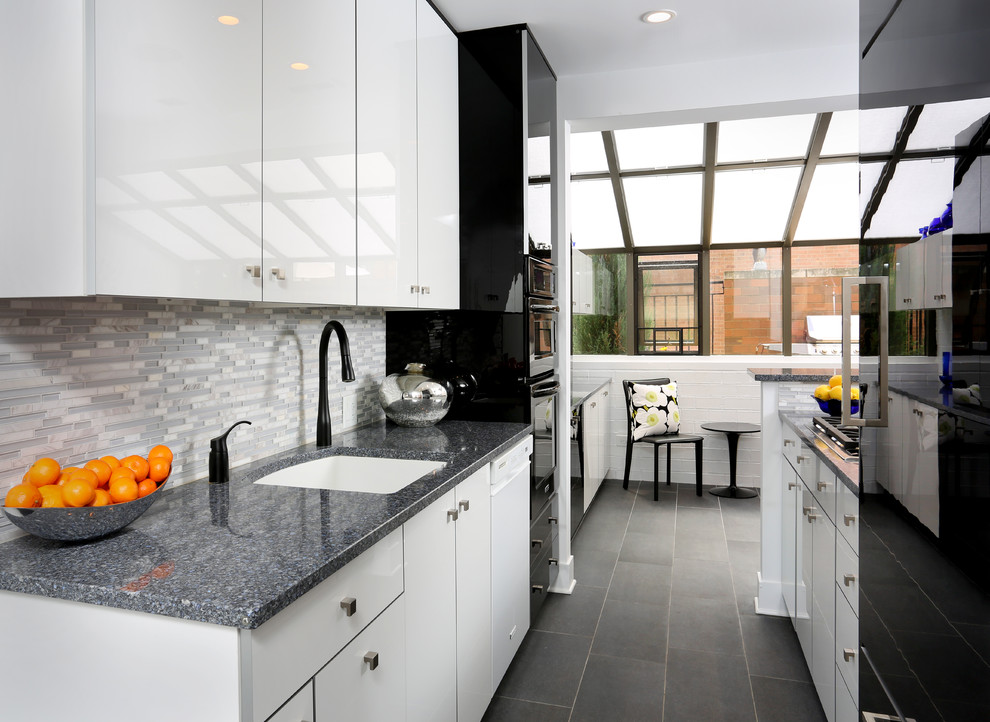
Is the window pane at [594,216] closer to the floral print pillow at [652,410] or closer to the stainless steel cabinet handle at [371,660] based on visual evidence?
the floral print pillow at [652,410]

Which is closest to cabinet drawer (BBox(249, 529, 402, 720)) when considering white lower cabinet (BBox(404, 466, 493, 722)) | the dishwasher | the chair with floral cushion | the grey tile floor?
white lower cabinet (BBox(404, 466, 493, 722))

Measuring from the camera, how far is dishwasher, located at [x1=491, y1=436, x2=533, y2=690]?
224 centimetres

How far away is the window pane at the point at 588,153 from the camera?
4.81 metres

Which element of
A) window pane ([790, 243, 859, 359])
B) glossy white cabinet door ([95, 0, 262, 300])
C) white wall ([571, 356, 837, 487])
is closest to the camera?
glossy white cabinet door ([95, 0, 262, 300])

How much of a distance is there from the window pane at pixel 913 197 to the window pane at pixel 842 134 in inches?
169

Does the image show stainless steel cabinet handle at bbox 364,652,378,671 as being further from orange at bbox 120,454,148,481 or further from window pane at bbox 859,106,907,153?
window pane at bbox 859,106,907,153

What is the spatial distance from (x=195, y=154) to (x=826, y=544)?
2.09 meters

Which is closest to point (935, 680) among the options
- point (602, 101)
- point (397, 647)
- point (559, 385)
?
point (397, 647)

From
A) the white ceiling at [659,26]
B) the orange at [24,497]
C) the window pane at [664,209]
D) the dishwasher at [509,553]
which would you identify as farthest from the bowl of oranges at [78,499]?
the window pane at [664,209]

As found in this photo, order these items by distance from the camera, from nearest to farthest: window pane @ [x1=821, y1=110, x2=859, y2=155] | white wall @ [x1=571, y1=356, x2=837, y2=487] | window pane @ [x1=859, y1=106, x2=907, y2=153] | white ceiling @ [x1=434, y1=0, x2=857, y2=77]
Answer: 1. window pane @ [x1=859, y1=106, x2=907, y2=153]
2. white ceiling @ [x1=434, y1=0, x2=857, y2=77]
3. window pane @ [x1=821, y1=110, x2=859, y2=155]
4. white wall @ [x1=571, y1=356, x2=837, y2=487]

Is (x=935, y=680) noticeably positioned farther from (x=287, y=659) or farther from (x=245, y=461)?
(x=245, y=461)

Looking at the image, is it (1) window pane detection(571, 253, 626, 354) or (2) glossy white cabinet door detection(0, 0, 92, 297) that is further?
(1) window pane detection(571, 253, 626, 354)

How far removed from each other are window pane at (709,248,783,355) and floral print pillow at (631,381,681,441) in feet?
4.48

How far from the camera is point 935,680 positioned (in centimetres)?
67
